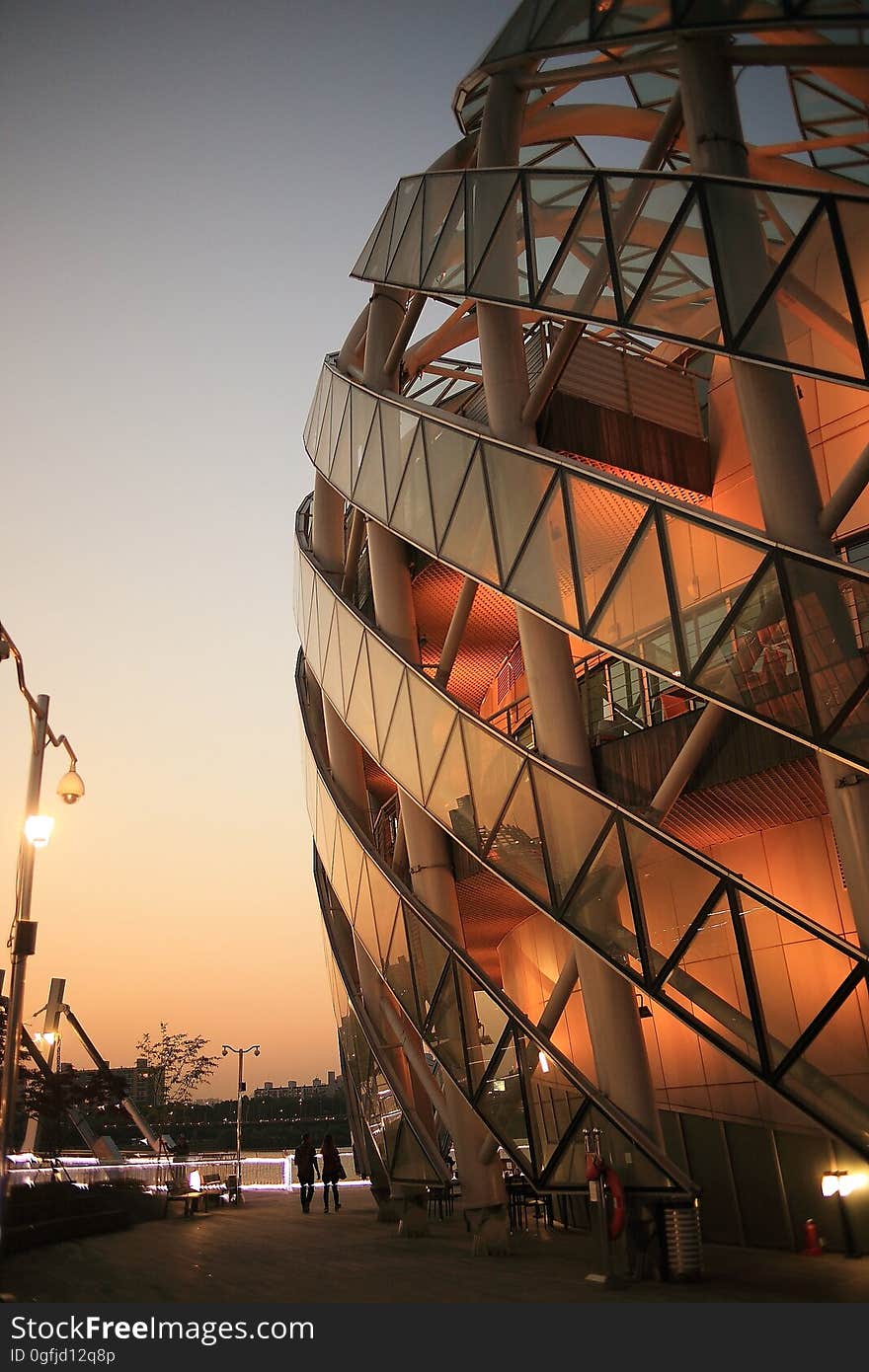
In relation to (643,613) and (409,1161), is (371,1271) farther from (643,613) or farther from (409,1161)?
(643,613)

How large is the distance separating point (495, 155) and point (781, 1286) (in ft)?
49.0

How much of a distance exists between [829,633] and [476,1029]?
7.74 m

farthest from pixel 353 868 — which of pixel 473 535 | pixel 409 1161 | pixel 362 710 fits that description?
pixel 473 535

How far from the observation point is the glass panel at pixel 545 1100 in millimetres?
12820

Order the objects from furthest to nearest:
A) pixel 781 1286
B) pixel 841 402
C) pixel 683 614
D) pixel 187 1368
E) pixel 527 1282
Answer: pixel 841 402
pixel 683 614
pixel 527 1282
pixel 781 1286
pixel 187 1368

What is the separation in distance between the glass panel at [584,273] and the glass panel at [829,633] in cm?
418

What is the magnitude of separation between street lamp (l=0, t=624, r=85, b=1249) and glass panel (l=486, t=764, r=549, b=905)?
218 inches

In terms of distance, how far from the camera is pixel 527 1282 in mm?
10969

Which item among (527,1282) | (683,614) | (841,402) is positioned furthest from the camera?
(841,402)

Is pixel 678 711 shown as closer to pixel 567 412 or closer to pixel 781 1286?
pixel 567 412

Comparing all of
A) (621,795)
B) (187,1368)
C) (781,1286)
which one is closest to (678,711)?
(621,795)

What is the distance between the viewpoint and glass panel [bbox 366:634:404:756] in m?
17.2

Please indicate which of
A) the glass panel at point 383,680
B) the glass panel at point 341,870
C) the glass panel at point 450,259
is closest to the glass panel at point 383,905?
the glass panel at point 341,870

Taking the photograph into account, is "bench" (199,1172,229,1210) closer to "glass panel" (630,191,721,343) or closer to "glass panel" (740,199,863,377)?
"glass panel" (630,191,721,343)
